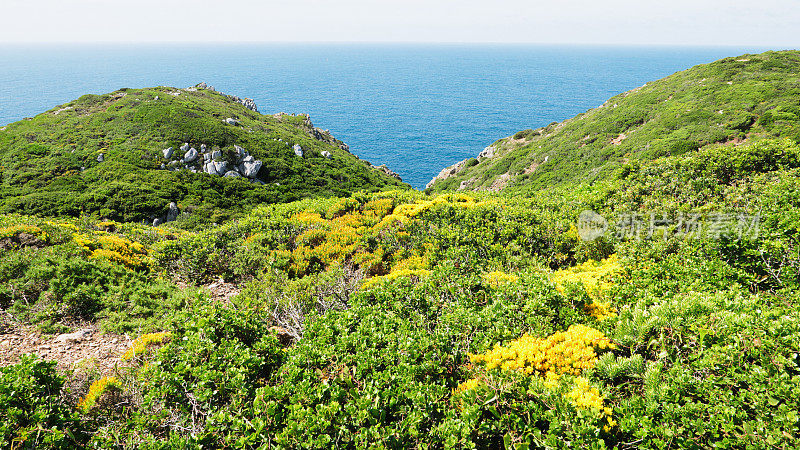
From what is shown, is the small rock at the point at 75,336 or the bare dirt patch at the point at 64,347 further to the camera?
the small rock at the point at 75,336

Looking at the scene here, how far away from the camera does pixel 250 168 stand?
5144 centimetres

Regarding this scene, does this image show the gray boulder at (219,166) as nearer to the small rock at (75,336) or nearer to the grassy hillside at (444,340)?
the grassy hillside at (444,340)

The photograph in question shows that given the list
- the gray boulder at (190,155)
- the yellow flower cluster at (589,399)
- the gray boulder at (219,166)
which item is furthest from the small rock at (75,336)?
the gray boulder at (190,155)

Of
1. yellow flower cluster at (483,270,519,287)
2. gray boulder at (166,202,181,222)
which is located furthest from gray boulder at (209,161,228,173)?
yellow flower cluster at (483,270,519,287)

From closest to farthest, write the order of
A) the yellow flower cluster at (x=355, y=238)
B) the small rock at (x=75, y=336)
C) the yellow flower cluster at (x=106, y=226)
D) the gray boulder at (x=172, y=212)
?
the small rock at (x=75, y=336)
the yellow flower cluster at (x=355, y=238)
the yellow flower cluster at (x=106, y=226)
the gray boulder at (x=172, y=212)

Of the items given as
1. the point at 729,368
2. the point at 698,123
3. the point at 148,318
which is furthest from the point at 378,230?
the point at 698,123

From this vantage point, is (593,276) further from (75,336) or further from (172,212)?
(172,212)

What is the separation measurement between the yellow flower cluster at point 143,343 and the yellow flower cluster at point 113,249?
549 centimetres

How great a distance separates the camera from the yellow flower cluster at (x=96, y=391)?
5.10 metres

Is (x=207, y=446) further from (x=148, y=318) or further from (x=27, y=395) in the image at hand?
(x=148, y=318)

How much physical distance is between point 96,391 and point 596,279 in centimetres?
980

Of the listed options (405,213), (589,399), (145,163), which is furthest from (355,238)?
(145,163)

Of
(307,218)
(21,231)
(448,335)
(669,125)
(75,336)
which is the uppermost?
(669,125)

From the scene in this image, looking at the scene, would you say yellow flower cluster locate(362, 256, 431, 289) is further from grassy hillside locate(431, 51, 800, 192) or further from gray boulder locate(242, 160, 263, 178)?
gray boulder locate(242, 160, 263, 178)
